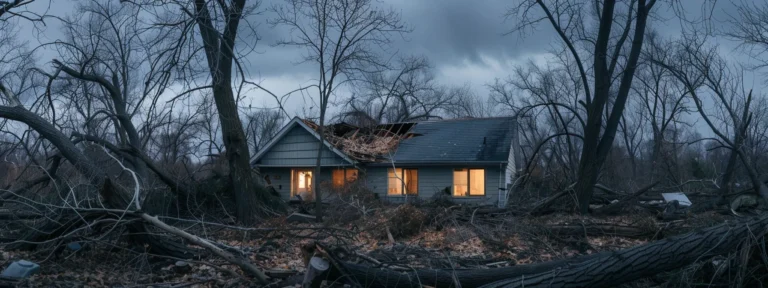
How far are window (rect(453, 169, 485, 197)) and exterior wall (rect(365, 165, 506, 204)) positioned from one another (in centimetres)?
26

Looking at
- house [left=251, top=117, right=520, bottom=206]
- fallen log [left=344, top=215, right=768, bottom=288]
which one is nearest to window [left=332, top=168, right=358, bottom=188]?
house [left=251, top=117, right=520, bottom=206]

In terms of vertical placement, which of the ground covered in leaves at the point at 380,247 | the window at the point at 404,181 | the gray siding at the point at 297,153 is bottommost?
the ground covered in leaves at the point at 380,247

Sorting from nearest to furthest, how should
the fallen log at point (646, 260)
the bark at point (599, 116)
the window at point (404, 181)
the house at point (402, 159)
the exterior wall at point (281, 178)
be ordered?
the fallen log at point (646, 260) → the bark at point (599, 116) → the house at point (402, 159) → the window at point (404, 181) → the exterior wall at point (281, 178)

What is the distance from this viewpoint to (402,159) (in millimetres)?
22391

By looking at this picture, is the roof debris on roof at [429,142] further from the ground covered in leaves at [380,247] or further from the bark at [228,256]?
the bark at [228,256]

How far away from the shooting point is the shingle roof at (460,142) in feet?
71.2

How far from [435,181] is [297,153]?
5268mm

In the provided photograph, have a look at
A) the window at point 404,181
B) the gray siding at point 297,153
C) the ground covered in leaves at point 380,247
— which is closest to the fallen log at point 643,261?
the ground covered in leaves at point 380,247

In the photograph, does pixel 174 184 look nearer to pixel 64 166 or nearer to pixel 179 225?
pixel 179 225

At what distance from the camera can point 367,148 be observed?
890 inches

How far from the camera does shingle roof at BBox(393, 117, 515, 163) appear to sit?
2170cm

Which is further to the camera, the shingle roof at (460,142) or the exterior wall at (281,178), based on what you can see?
the exterior wall at (281,178)

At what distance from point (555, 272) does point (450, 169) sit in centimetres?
1654

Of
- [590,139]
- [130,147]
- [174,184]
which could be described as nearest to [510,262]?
[590,139]
